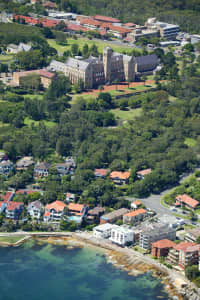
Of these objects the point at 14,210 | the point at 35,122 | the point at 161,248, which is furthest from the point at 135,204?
the point at 35,122

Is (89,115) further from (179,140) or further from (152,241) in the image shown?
(152,241)

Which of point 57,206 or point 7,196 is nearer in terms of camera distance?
point 57,206

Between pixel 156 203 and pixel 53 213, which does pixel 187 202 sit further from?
pixel 53 213

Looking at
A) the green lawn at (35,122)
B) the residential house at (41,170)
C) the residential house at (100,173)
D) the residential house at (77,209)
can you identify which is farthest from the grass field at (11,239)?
the green lawn at (35,122)

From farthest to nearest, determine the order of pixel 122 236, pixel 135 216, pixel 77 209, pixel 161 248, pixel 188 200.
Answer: pixel 188 200, pixel 77 209, pixel 135 216, pixel 122 236, pixel 161 248

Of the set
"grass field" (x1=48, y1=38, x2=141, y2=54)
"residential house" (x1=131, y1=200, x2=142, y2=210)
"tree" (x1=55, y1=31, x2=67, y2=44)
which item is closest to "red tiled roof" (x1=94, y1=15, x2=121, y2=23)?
"grass field" (x1=48, y1=38, x2=141, y2=54)
